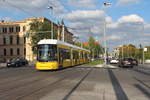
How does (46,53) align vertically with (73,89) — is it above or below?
above

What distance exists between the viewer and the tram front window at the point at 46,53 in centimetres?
2508

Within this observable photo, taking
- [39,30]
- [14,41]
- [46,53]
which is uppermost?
[39,30]

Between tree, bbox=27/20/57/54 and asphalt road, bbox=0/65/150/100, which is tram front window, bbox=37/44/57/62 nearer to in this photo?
asphalt road, bbox=0/65/150/100

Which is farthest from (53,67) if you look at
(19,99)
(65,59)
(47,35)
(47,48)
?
(47,35)

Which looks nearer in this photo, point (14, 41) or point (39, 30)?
point (39, 30)

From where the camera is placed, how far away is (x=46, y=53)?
25.2 m

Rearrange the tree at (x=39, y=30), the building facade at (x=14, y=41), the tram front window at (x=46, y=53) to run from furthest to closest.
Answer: the building facade at (x=14, y=41) < the tree at (x=39, y=30) < the tram front window at (x=46, y=53)

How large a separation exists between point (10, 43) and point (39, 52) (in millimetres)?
59220

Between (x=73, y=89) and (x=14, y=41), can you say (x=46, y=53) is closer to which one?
(x=73, y=89)

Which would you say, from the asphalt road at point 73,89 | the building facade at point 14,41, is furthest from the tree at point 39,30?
the asphalt road at point 73,89

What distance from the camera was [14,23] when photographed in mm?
81250

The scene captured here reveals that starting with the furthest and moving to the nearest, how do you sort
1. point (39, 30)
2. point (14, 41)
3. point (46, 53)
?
1. point (14, 41)
2. point (39, 30)
3. point (46, 53)

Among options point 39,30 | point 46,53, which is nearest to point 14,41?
point 39,30

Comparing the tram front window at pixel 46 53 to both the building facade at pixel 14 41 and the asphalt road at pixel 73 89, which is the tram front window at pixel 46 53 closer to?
the asphalt road at pixel 73 89
